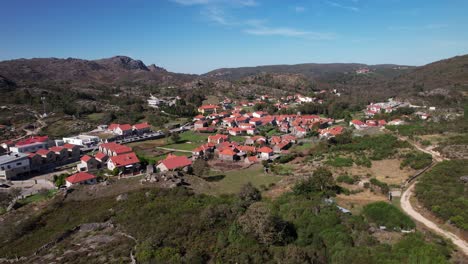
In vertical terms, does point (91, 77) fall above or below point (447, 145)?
above

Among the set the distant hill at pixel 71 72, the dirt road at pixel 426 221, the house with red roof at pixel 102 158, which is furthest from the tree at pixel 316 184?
the distant hill at pixel 71 72

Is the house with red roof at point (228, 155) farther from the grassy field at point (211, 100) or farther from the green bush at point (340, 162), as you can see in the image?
the grassy field at point (211, 100)

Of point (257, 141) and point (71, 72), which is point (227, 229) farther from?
point (71, 72)

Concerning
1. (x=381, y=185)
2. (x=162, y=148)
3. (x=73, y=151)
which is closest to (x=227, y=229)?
(x=381, y=185)

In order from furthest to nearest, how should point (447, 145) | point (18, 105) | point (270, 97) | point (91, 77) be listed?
point (91, 77) < point (270, 97) < point (18, 105) < point (447, 145)

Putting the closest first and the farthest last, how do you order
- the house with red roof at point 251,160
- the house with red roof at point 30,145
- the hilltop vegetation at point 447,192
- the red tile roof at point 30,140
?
the hilltop vegetation at point 447,192
the house with red roof at point 251,160
the house with red roof at point 30,145
the red tile roof at point 30,140

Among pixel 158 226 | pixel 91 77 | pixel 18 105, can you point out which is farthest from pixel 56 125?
pixel 91 77

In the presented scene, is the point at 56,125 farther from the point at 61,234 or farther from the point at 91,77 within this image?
the point at 91,77
